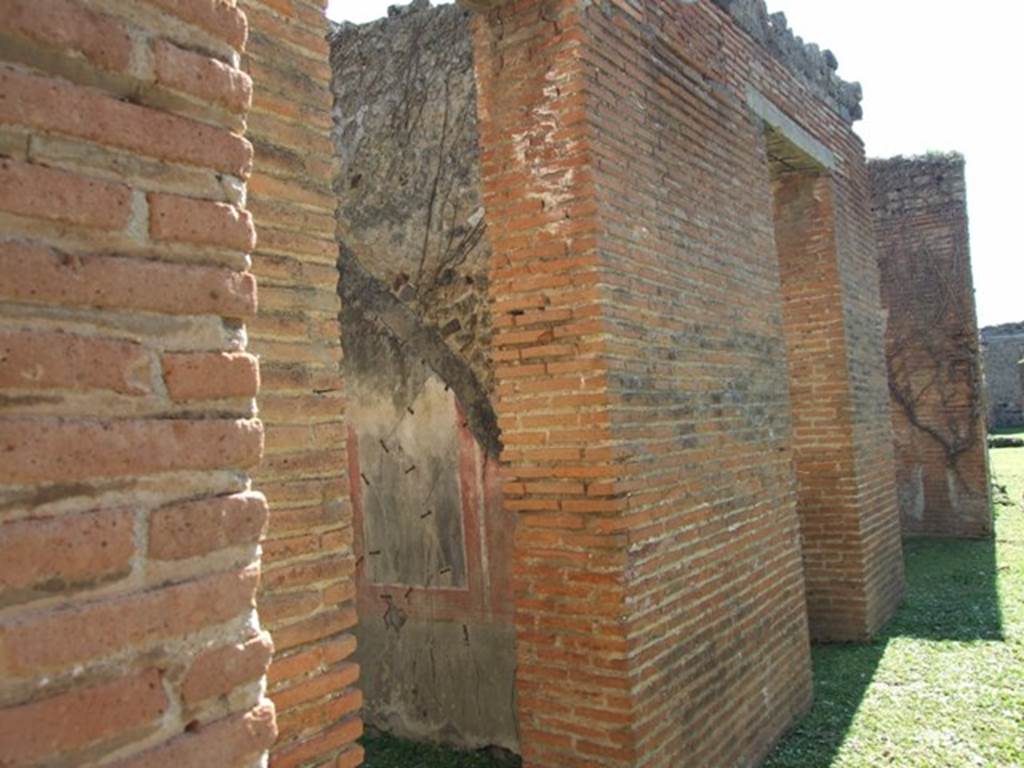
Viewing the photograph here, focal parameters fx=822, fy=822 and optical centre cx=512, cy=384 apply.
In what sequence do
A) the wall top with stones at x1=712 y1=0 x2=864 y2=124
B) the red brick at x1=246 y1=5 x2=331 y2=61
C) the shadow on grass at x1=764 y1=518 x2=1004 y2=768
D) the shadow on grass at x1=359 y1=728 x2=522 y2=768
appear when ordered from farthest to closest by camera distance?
the shadow on grass at x1=359 y1=728 x2=522 y2=768 → the wall top with stones at x1=712 y1=0 x2=864 y2=124 → the shadow on grass at x1=764 y1=518 x2=1004 y2=768 → the red brick at x1=246 y1=5 x2=331 y2=61

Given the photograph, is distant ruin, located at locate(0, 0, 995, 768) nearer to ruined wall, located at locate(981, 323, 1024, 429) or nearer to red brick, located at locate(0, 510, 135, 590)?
red brick, located at locate(0, 510, 135, 590)

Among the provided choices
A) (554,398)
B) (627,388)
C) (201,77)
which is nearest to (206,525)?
(201,77)

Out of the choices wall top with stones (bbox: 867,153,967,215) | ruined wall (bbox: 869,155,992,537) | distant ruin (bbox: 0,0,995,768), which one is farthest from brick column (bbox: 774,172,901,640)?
ruined wall (bbox: 869,155,992,537)

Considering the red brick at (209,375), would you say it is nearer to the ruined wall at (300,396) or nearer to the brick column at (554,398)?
the ruined wall at (300,396)

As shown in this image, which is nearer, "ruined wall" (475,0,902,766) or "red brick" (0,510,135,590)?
"red brick" (0,510,135,590)

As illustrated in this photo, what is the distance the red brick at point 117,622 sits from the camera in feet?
3.45

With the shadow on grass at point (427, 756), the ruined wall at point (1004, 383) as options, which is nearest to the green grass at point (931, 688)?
the shadow on grass at point (427, 756)

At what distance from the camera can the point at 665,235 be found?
172 inches

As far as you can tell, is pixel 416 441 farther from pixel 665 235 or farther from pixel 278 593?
pixel 278 593

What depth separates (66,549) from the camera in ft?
3.64

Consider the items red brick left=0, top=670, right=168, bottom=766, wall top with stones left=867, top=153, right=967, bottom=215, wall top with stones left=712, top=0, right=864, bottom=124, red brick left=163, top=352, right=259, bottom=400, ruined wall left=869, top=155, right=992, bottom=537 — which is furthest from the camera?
ruined wall left=869, top=155, right=992, bottom=537

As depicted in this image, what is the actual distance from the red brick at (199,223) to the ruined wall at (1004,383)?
115ft

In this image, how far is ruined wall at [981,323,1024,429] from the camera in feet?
103

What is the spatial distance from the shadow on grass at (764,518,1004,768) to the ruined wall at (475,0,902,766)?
296 millimetres
